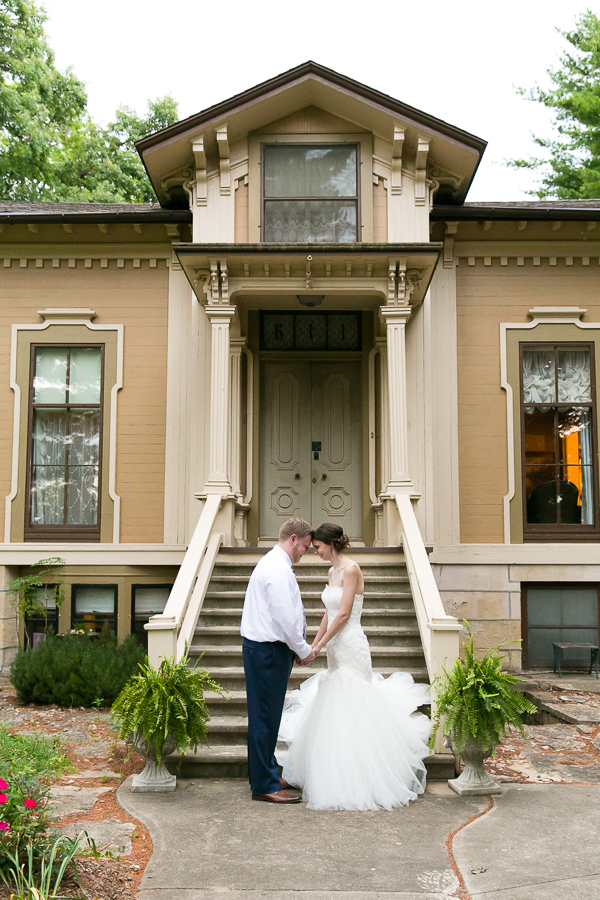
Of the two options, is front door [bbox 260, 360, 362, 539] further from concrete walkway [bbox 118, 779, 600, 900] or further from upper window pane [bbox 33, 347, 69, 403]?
concrete walkway [bbox 118, 779, 600, 900]

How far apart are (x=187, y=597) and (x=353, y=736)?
2.13 m

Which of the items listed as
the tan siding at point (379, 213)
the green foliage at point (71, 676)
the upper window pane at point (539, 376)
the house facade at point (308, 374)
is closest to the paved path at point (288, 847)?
the green foliage at point (71, 676)

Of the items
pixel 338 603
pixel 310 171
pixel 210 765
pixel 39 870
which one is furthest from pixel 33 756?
pixel 310 171

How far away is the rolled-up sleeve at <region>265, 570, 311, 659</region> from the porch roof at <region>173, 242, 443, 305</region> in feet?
15.0

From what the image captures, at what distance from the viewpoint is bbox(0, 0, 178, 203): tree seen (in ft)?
67.4

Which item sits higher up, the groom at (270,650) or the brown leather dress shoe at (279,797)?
the groom at (270,650)

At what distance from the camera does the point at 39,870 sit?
12.0ft

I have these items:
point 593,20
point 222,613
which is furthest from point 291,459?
point 593,20

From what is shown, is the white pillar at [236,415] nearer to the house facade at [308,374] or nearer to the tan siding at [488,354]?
the house facade at [308,374]

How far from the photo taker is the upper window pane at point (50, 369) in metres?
10.8

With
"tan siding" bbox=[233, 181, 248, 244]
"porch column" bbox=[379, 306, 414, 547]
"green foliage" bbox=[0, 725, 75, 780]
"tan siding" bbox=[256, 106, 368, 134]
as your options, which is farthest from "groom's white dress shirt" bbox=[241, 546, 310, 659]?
"tan siding" bbox=[256, 106, 368, 134]

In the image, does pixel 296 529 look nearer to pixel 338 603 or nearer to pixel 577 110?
pixel 338 603

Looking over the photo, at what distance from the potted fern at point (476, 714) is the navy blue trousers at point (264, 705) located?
3.68 feet

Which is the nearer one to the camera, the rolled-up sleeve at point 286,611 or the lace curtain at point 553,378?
the rolled-up sleeve at point 286,611
